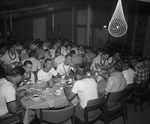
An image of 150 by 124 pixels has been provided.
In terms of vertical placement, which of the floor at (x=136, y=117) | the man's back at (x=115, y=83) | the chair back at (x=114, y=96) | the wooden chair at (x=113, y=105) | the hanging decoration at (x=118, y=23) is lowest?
the floor at (x=136, y=117)

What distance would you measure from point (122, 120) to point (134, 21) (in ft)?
24.8

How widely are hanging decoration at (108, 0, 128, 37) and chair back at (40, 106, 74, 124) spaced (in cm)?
229

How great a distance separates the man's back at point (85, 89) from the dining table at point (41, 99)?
347mm

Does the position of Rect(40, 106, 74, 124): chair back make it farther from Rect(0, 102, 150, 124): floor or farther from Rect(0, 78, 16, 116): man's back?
Rect(0, 102, 150, 124): floor

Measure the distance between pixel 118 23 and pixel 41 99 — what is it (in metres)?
2.70

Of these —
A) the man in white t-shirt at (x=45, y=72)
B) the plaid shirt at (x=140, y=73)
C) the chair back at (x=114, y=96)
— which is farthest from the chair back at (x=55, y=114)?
the plaid shirt at (x=140, y=73)

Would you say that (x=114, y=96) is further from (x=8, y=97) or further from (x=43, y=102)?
(x=8, y=97)

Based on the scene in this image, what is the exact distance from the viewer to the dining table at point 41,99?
284 cm

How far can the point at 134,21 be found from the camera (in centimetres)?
995

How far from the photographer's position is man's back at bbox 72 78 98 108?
2.97 m

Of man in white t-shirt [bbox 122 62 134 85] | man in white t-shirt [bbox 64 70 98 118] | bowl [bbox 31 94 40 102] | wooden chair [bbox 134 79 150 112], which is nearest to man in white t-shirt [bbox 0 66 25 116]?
bowl [bbox 31 94 40 102]

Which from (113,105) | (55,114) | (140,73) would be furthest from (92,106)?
(140,73)

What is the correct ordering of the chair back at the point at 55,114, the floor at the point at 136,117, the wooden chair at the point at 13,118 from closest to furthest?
the chair back at the point at 55,114 → the wooden chair at the point at 13,118 → the floor at the point at 136,117

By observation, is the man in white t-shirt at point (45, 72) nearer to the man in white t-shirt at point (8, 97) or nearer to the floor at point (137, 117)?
the man in white t-shirt at point (8, 97)
